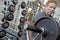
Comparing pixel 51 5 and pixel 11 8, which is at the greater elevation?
pixel 51 5

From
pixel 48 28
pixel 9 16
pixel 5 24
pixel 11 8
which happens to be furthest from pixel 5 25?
pixel 48 28

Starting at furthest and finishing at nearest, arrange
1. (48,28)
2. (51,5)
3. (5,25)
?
1. (5,25)
2. (51,5)
3. (48,28)

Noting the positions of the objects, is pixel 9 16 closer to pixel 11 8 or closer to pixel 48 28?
pixel 11 8

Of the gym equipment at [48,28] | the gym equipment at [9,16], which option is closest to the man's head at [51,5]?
the gym equipment at [48,28]

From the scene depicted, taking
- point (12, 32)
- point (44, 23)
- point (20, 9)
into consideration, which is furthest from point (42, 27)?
point (20, 9)

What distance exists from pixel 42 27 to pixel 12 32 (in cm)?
204

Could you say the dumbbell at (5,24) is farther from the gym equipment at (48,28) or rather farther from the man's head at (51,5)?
the gym equipment at (48,28)

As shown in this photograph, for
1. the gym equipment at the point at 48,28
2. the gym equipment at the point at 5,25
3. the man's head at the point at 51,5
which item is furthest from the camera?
the gym equipment at the point at 5,25

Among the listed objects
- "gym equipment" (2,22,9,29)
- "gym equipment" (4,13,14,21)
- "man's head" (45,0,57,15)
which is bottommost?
"gym equipment" (2,22,9,29)

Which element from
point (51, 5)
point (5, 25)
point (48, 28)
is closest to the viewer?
point (48, 28)

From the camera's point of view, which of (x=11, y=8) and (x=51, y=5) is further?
(x=11, y=8)

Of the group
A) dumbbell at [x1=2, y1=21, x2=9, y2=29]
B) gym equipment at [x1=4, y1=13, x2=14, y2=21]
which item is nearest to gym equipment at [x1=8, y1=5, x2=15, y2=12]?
gym equipment at [x1=4, y1=13, x2=14, y2=21]

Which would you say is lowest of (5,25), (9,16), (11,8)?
(5,25)

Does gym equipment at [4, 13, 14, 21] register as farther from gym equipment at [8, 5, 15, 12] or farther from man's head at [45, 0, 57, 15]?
man's head at [45, 0, 57, 15]
